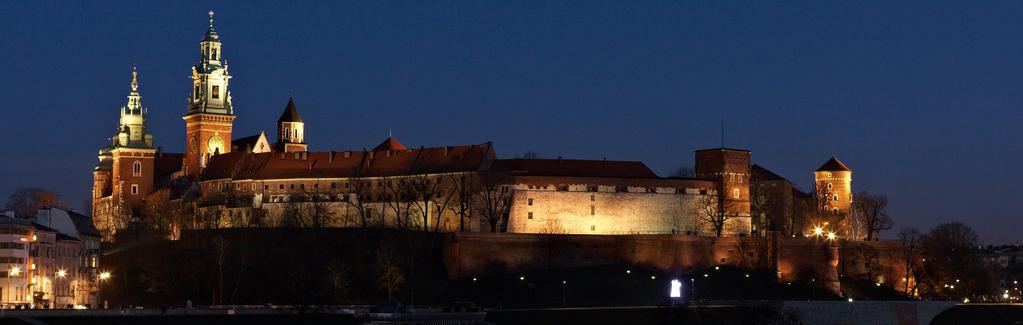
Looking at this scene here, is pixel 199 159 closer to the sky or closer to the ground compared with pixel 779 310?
closer to the sky

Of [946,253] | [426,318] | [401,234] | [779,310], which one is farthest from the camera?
[946,253]

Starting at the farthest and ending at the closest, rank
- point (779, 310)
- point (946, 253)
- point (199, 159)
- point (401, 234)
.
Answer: point (199, 159)
point (946, 253)
point (401, 234)
point (779, 310)

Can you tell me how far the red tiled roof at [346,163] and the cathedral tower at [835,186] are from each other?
38814mm

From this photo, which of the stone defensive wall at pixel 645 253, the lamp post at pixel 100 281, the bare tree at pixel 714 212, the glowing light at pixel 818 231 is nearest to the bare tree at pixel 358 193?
the stone defensive wall at pixel 645 253

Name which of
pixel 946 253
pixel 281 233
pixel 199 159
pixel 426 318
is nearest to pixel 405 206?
pixel 281 233

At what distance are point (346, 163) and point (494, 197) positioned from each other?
70.0 ft

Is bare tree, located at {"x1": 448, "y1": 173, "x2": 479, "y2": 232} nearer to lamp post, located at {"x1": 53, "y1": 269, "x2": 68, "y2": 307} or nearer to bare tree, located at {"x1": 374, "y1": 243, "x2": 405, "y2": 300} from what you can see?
bare tree, located at {"x1": 374, "y1": 243, "x2": 405, "y2": 300}

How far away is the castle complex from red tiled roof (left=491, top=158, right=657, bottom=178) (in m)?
0.13

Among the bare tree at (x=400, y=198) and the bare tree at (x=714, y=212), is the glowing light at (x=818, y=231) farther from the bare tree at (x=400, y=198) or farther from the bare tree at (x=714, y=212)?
the bare tree at (x=400, y=198)

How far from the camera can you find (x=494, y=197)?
392ft

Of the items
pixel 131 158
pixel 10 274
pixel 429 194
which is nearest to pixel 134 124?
pixel 131 158

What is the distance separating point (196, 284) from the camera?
9456 centimetres

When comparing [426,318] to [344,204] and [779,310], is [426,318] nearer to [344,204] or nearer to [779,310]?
[779,310]

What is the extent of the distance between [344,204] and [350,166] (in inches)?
206
